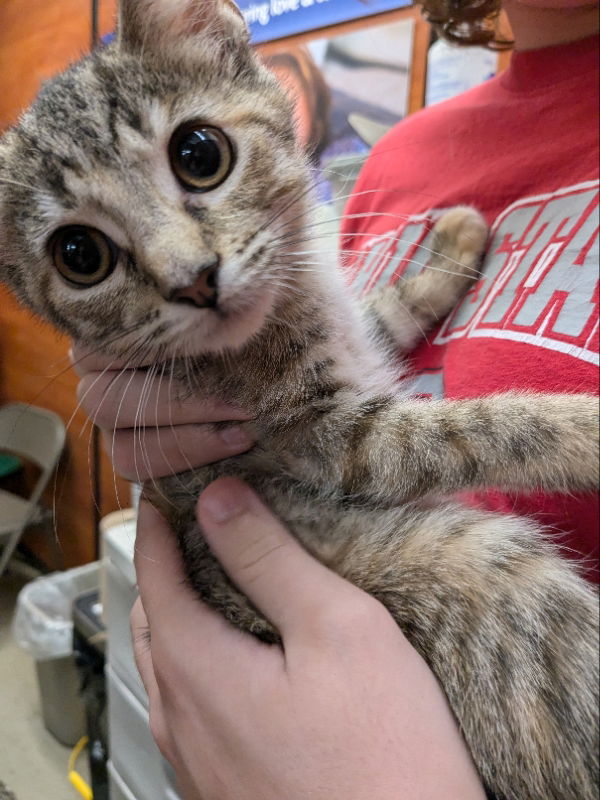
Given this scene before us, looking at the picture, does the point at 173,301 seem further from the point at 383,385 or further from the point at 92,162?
the point at 383,385

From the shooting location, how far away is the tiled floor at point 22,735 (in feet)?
4.52

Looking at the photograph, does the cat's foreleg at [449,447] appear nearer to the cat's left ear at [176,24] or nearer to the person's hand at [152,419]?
the person's hand at [152,419]

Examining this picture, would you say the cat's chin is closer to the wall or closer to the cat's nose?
the cat's nose

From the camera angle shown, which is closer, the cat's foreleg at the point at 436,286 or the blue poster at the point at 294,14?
the cat's foreleg at the point at 436,286

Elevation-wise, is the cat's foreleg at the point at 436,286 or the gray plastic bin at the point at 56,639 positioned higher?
the cat's foreleg at the point at 436,286

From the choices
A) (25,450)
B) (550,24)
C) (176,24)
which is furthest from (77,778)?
(550,24)

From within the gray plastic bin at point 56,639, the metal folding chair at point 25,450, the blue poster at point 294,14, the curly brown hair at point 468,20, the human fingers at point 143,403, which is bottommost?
the gray plastic bin at point 56,639

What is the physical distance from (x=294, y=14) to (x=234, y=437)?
1.83m

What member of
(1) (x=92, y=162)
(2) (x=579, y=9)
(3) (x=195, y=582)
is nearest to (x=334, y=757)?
(3) (x=195, y=582)

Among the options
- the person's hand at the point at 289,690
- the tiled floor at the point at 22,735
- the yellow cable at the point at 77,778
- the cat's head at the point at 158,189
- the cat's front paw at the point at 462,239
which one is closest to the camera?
the person's hand at the point at 289,690

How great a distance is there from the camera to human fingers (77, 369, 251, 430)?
78 centimetres

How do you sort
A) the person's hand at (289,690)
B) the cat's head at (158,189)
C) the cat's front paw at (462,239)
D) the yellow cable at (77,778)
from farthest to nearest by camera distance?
the yellow cable at (77,778)
the cat's front paw at (462,239)
the cat's head at (158,189)
the person's hand at (289,690)

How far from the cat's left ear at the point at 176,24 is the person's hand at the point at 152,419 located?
1.39 feet

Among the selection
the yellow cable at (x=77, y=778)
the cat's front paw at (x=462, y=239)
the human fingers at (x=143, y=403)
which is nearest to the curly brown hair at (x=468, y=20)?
the cat's front paw at (x=462, y=239)
